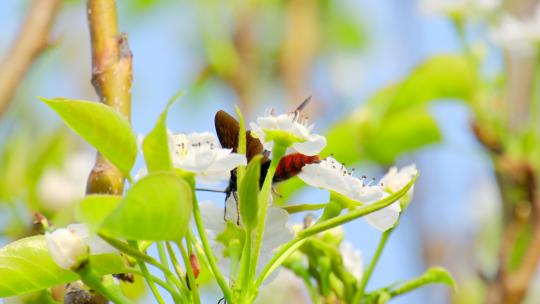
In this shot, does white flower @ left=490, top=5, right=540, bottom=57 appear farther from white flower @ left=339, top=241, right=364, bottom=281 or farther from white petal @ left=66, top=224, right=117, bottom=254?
white petal @ left=66, top=224, right=117, bottom=254

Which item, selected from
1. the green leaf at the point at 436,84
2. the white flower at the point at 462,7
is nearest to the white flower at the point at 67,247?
the green leaf at the point at 436,84

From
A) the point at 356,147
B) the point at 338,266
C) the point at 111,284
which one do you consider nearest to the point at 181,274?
the point at 111,284

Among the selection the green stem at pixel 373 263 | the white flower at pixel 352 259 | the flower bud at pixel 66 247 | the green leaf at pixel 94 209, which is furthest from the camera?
the white flower at pixel 352 259

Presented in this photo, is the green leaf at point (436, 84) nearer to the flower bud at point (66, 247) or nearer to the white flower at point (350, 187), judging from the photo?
the white flower at point (350, 187)

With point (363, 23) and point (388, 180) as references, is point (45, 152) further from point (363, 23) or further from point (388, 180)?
point (363, 23)

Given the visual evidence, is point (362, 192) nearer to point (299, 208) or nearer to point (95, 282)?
point (299, 208)

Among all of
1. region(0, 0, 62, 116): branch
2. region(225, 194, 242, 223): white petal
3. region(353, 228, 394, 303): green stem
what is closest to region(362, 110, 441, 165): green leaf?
→ region(0, 0, 62, 116): branch
